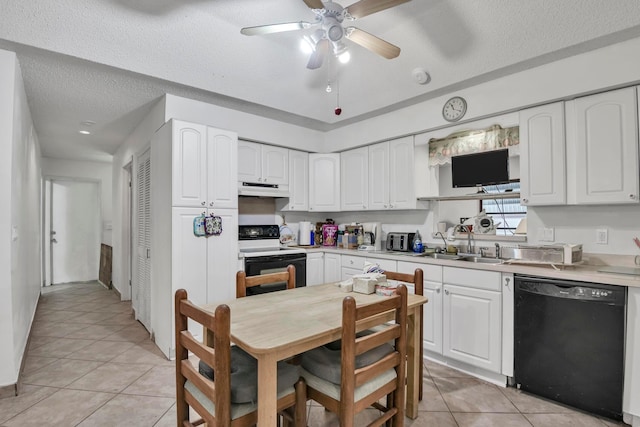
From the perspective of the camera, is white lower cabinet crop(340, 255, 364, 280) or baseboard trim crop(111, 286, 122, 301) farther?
baseboard trim crop(111, 286, 122, 301)

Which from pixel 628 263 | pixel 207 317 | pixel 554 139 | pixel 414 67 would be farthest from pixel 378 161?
pixel 207 317

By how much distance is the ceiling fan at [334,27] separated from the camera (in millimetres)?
1700

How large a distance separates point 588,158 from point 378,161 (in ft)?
6.56

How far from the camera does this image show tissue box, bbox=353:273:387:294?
78.7 inches

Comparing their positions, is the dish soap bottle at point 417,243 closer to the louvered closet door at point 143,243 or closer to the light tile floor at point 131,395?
the light tile floor at point 131,395

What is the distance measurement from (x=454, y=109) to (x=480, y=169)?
652 mm

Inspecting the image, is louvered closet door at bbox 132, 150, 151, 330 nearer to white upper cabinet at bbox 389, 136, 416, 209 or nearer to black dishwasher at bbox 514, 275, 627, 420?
white upper cabinet at bbox 389, 136, 416, 209

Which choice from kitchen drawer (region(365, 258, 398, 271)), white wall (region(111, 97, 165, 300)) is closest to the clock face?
kitchen drawer (region(365, 258, 398, 271))

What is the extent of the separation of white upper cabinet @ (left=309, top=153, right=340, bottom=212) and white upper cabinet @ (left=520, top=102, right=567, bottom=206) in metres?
2.25

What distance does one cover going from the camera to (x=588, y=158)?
2414 mm

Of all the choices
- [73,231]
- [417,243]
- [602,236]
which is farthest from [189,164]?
[73,231]

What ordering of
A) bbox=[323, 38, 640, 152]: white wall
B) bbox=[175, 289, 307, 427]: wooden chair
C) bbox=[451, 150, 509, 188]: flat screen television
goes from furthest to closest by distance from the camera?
bbox=[451, 150, 509, 188]: flat screen television → bbox=[323, 38, 640, 152]: white wall → bbox=[175, 289, 307, 427]: wooden chair

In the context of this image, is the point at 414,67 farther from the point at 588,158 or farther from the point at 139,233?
the point at 139,233

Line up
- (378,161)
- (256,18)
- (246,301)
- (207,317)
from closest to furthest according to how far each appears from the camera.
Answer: (207,317)
(246,301)
(256,18)
(378,161)
